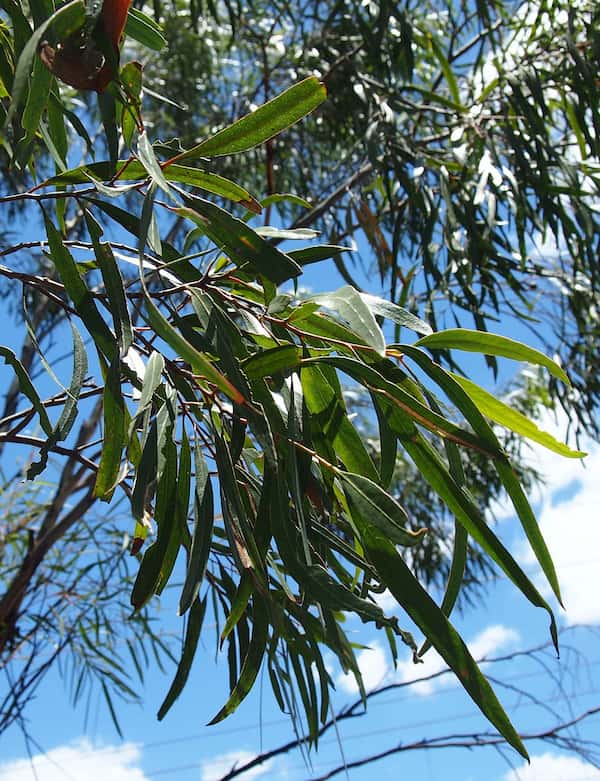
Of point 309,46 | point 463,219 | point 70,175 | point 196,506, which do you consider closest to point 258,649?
point 196,506

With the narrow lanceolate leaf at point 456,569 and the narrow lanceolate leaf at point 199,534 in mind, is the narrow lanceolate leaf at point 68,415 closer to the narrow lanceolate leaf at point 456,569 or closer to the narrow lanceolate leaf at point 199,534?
the narrow lanceolate leaf at point 199,534

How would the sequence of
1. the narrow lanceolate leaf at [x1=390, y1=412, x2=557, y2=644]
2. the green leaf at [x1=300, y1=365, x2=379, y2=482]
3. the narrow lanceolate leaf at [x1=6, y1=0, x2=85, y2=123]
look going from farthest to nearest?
the green leaf at [x1=300, y1=365, x2=379, y2=482] → the narrow lanceolate leaf at [x1=390, y1=412, x2=557, y2=644] → the narrow lanceolate leaf at [x1=6, y1=0, x2=85, y2=123]

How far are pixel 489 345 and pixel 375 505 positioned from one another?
0.12 metres

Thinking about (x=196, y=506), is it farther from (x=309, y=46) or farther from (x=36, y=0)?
(x=309, y=46)

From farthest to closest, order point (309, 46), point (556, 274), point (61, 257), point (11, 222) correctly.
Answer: point (11, 222) → point (309, 46) → point (556, 274) → point (61, 257)

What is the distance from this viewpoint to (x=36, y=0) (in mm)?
581

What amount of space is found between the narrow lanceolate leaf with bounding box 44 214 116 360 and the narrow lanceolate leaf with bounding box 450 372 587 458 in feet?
0.72

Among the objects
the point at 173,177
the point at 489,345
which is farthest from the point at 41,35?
the point at 489,345

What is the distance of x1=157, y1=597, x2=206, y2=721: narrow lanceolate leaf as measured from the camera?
0.58 metres

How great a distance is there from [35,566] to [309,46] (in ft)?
5.05

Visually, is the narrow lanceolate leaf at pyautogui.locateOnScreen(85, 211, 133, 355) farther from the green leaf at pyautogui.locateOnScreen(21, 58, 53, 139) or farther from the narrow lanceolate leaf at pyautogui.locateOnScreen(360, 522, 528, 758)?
the narrow lanceolate leaf at pyautogui.locateOnScreen(360, 522, 528, 758)

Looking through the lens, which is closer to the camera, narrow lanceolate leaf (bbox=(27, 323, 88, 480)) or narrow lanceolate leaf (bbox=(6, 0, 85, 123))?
narrow lanceolate leaf (bbox=(6, 0, 85, 123))

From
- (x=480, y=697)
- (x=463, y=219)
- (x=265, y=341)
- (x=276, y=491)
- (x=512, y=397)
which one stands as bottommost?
(x=480, y=697)

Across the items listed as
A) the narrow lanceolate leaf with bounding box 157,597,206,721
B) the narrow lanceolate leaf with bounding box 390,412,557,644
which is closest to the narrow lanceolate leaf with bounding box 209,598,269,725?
the narrow lanceolate leaf with bounding box 157,597,206,721
